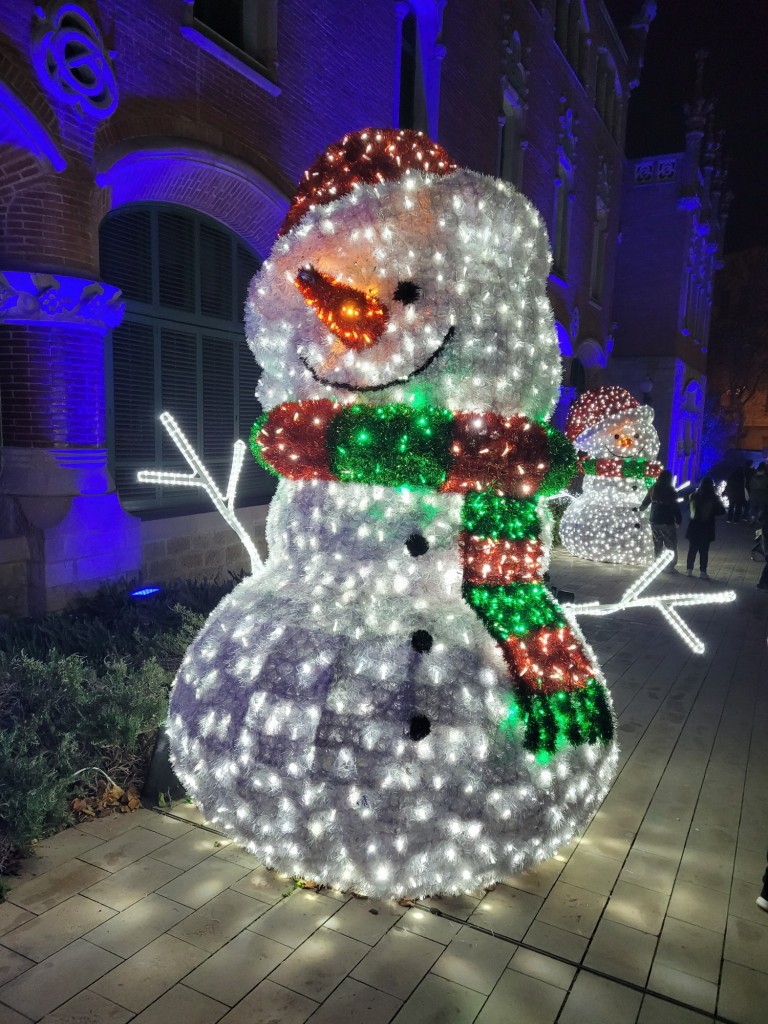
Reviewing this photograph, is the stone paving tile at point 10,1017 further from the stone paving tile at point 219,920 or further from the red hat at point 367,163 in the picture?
the red hat at point 367,163

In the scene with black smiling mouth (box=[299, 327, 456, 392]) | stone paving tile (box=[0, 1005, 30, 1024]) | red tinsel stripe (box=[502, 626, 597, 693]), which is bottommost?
stone paving tile (box=[0, 1005, 30, 1024])

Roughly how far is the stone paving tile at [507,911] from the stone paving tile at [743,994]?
757mm

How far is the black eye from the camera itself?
2746 mm

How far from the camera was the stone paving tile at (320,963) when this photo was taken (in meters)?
2.56

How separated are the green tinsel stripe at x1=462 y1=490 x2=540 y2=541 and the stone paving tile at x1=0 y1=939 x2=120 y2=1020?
87.4 inches

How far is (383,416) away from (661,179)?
2481cm

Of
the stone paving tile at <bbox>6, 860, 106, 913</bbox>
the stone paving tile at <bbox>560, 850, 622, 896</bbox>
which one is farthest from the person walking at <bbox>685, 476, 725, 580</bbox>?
the stone paving tile at <bbox>6, 860, 106, 913</bbox>

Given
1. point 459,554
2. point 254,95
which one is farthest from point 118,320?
point 459,554

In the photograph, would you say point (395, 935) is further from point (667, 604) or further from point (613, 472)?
point (613, 472)

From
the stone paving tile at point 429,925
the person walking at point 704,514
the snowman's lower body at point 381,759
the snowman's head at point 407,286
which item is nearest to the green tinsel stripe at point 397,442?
the snowman's head at point 407,286

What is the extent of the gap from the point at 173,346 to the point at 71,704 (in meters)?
5.13

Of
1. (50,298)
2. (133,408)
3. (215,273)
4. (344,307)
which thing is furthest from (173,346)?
(344,307)

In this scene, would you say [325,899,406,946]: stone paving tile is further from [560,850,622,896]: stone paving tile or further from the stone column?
the stone column

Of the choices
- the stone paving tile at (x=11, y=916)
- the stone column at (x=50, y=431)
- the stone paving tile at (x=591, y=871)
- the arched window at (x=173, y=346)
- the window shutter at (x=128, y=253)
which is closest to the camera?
the stone paving tile at (x=11, y=916)
